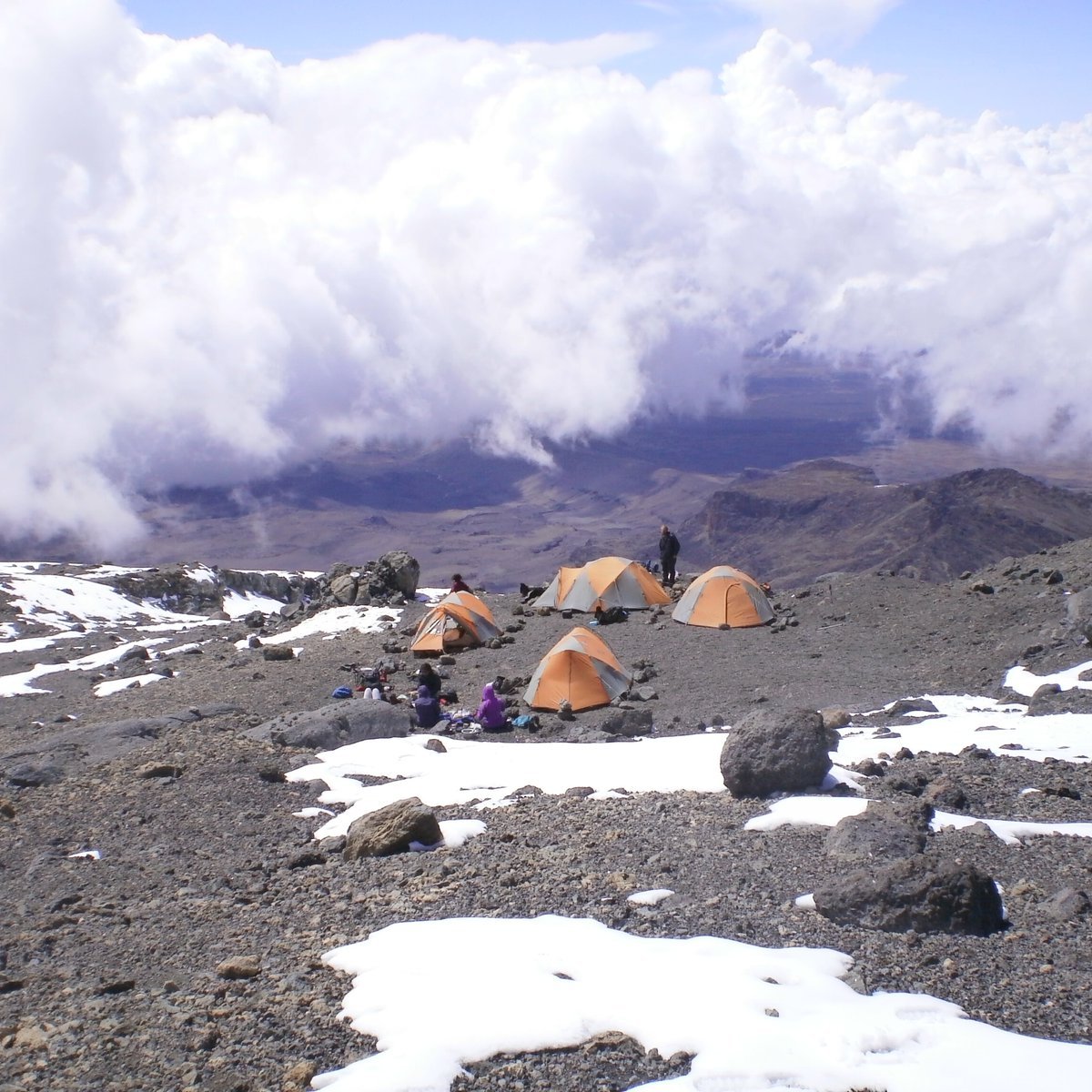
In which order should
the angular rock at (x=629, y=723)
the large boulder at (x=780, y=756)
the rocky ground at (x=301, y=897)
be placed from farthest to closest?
the angular rock at (x=629, y=723) → the large boulder at (x=780, y=756) → the rocky ground at (x=301, y=897)

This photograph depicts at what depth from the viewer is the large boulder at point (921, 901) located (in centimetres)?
703

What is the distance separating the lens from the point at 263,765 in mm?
13617

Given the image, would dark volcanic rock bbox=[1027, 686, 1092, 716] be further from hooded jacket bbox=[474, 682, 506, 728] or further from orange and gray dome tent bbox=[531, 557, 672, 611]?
orange and gray dome tent bbox=[531, 557, 672, 611]

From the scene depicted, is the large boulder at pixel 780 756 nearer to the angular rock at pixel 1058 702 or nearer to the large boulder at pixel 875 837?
the large boulder at pixel 875 837

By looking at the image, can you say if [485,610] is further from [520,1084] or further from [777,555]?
[777,555]

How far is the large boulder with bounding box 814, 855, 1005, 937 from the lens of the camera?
7.03m

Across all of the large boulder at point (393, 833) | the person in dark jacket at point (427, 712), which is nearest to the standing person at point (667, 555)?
the person in dark jacket at point (427, 712)

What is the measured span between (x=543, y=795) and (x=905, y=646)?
14.4 metres

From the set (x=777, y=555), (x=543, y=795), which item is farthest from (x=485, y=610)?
(x=777, y=555)

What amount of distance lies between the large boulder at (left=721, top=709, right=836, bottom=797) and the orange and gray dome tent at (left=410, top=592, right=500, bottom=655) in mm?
15679

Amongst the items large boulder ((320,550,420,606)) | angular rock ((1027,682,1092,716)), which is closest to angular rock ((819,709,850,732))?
angular rock ((1027,682,1092,716))

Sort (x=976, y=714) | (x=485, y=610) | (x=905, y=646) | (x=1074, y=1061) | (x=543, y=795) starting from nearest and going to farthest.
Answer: (x=1074, y=1061) < (x=543, y=795) < (x=976, y=714) < (x=905, y=646) < (x=485, y=610)

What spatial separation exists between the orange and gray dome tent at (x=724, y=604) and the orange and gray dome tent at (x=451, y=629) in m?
Answer: 5.27

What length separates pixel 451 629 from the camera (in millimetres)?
26000
